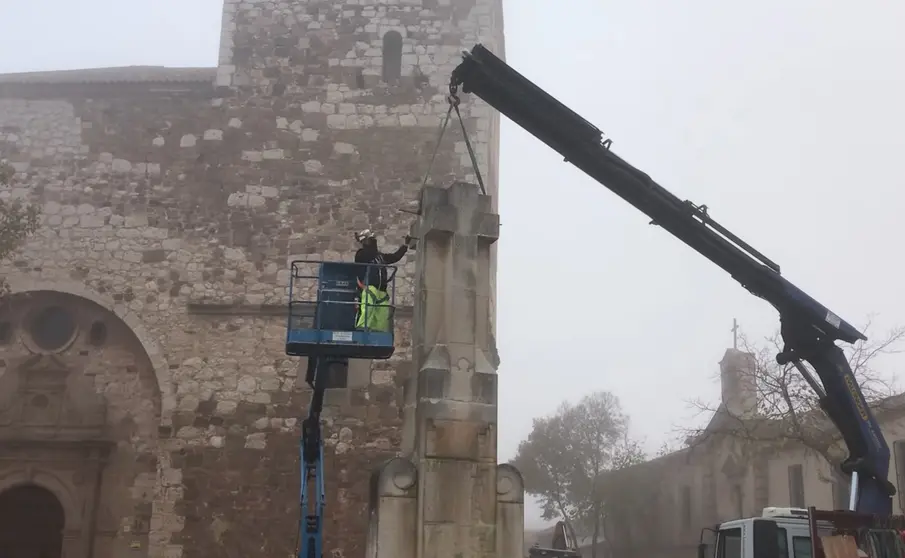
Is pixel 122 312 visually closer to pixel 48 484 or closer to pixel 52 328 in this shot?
pixel 52 328

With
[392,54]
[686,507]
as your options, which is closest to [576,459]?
[686,507]

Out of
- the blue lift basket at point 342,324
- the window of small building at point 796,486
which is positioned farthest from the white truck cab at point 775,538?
the window of small building at point 796,486

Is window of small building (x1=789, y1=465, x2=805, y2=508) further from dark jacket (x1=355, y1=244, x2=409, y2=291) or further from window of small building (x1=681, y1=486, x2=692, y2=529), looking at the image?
dark jacket (x1=355, y1=244, x2=409, y2=291)

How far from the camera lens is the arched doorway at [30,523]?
1310 cm

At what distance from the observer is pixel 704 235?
9672mm

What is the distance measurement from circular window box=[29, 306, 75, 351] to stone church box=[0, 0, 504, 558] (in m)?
0.03

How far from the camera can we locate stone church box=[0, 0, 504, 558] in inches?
506

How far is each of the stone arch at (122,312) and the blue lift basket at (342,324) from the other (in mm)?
4690

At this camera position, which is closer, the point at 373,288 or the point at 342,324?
the point at 373,288

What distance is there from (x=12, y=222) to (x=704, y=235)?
9.25m

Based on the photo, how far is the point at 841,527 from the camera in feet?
24.2

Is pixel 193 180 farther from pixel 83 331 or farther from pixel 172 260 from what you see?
pixel 83 331

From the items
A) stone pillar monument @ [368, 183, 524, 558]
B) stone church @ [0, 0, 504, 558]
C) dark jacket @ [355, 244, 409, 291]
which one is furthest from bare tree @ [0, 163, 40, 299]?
stone pillar monument @ [368, 183, 524, 558]

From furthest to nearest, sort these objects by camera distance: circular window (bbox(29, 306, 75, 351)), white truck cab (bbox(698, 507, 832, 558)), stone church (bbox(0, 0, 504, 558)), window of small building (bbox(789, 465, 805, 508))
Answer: window of small building (bbox(789, 465, 805, 508)) < circular window (bbox(29, 306, 75, 351)) < stone church (bbox(0, 0, 504, 558)) < white truck cab (bbox(698, 507, 832, 558))
